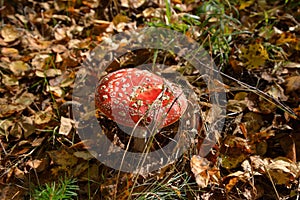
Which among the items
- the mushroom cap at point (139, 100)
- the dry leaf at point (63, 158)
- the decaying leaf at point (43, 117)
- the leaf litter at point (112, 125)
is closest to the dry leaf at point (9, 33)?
the leaf litter at point (112, 125)

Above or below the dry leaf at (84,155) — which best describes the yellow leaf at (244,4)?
above

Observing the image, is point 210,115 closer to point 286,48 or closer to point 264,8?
point 286,48

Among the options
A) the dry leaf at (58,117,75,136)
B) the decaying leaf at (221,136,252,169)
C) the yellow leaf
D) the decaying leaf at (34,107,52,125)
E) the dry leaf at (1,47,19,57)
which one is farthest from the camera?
the yellow leaf

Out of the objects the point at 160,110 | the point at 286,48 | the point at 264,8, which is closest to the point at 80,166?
the point at 160,110

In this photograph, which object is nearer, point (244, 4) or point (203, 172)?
point (203, 172)

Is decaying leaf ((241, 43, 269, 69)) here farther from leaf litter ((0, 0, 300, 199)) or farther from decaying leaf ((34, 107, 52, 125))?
decaying leaf ((34, 107, 52, 125))

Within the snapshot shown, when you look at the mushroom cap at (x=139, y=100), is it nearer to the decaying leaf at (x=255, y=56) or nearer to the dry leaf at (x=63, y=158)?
the dry leaf at (x=63, y=158)

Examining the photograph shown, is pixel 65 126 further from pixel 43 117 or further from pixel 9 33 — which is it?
pixel 9 33

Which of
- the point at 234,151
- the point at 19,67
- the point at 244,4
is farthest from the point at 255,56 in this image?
the point at 19,67

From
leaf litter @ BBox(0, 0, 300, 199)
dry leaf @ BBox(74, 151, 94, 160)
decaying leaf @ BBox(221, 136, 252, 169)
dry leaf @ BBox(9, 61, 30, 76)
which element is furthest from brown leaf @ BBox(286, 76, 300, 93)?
dry leaf @ BBox(9, 61, 30, 76)

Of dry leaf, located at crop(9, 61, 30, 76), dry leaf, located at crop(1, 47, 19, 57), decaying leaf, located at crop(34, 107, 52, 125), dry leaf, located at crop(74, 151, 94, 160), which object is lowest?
dry leaf, located at crop(74, 151, 94, 160)
